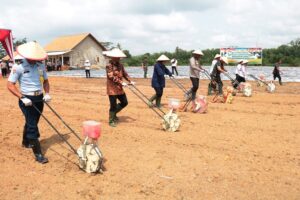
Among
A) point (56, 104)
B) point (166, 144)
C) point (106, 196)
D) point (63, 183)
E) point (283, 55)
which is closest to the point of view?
point (106, 196)

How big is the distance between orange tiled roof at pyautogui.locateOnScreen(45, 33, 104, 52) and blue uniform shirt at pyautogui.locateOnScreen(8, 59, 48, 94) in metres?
44.7

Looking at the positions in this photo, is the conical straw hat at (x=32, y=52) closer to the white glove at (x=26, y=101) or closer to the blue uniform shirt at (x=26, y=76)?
the blue uniform shirt at (x=26, y=76)

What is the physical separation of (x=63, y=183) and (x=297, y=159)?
12.2 ft

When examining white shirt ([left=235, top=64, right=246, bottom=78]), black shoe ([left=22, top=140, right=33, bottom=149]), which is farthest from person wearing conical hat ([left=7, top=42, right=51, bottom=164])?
white shirt ([left=235, top=64, right=246, bottom=78])

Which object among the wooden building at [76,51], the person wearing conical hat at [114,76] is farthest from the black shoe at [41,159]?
the wooden building at [76,51]

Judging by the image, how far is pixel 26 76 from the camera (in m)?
6.05

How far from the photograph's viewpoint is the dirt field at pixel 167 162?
5.04 meters

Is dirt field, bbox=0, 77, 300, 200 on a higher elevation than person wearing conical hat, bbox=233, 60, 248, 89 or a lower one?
lower

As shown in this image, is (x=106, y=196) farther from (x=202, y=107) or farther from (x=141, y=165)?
(x=202, y=107)

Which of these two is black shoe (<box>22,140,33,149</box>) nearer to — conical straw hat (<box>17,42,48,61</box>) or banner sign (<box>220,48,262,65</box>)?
conical straw hat (<box>17,42,48,61</box>)

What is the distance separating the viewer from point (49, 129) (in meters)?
8.42

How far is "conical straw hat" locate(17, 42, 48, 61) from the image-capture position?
19.2ft

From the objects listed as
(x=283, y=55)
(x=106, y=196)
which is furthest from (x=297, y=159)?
(x=283, y=55)

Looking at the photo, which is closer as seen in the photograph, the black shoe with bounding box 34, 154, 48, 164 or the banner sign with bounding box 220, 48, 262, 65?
the black shoe with bounding box 34, 154, 48, 164
